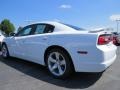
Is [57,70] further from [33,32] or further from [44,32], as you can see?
[33,32]

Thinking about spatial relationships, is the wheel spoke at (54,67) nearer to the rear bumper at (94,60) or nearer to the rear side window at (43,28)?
the rear bumper at (94,60)

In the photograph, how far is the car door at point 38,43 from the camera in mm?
5570

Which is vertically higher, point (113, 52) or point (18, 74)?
point (113, 52)

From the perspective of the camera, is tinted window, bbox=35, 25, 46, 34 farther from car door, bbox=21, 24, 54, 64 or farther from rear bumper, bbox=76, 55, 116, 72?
rear bumper, bbox=76, 55, 116, 72

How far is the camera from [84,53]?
4.65m

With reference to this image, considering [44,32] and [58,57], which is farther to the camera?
[44,32]

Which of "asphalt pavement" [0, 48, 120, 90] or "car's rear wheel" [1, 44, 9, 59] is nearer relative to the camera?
"asphalt pavement" [0, 48, 120, 90]

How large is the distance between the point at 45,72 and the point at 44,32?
115 cm

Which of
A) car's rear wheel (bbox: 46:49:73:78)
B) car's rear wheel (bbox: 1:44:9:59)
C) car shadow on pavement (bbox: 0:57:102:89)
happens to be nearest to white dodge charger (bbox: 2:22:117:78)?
car's rear wheel (bbox: 46:49:73:78)

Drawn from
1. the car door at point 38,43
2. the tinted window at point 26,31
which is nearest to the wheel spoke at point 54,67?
the car door at point 38,43

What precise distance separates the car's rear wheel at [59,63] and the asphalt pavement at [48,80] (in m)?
0.17

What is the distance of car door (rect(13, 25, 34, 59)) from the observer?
21.2 ft

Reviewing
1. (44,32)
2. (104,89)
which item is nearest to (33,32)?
(44,32)

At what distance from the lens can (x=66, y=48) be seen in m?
4.93
